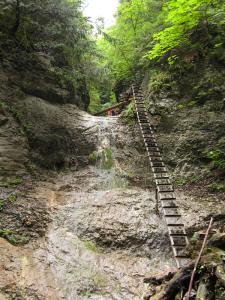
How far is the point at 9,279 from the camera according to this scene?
6.38 metres

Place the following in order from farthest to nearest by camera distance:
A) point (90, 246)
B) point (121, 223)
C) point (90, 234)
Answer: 1. point (121, 223)
2. point (90, 234)
3. point (90, 246)

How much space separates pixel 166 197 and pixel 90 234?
2.59 m

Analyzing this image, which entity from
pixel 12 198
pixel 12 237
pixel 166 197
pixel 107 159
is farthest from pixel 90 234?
pixel 107 159

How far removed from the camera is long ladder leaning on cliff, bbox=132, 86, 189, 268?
24.3ft

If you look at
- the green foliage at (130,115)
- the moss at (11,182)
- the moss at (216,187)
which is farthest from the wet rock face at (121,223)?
the green foliage at (130,115)

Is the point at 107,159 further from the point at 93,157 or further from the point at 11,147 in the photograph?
the point at 11,147

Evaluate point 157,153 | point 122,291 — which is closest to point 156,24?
point 157,153

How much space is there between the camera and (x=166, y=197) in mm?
9195

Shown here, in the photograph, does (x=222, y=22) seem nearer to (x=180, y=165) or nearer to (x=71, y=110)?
(x=180, y=165)

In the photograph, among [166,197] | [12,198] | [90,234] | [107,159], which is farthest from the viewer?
[107,159]

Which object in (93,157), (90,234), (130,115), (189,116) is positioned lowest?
(90,234)

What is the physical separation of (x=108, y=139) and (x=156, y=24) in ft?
25.3

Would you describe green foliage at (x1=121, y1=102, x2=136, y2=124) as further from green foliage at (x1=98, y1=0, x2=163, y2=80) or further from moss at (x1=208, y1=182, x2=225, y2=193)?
moss at (x1=208, y1=182, x2=225, y2=193)

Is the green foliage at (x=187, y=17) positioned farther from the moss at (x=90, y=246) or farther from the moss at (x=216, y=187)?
the moss at (x=90, y=246)
